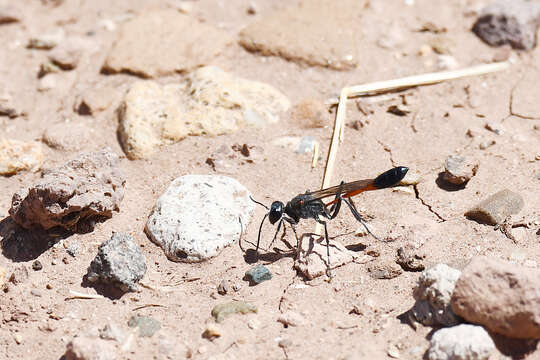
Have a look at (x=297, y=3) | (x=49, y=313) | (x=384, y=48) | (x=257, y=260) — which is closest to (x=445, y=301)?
(x=257, y=260)

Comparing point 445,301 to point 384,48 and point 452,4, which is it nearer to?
point 384,48

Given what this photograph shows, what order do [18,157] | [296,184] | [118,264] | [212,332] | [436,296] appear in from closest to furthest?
[436,296] < [212,332] < [118,264] < [296,184] < [18,157]

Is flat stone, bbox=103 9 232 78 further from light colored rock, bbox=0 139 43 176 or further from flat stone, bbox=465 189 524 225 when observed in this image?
flat stone, bbox=465 189 524 225

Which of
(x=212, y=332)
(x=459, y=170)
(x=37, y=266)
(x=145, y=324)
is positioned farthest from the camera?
(x=459, y=170)

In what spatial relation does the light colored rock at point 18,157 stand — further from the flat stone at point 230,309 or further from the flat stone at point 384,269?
the flat stone at point 384,269

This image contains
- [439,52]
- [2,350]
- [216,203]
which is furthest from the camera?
[439,52]

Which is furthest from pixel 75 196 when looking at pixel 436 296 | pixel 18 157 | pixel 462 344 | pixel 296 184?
pixel 462 344

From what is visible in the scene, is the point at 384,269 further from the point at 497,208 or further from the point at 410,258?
the point at 497,208
